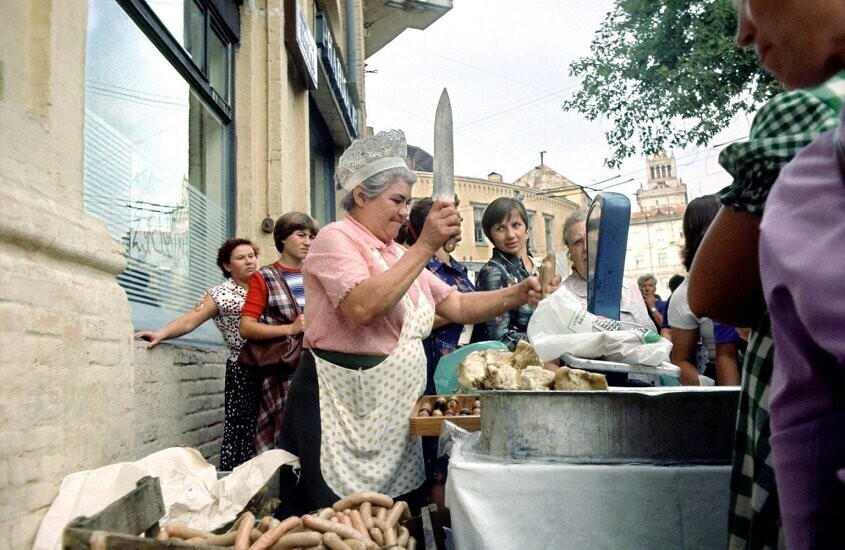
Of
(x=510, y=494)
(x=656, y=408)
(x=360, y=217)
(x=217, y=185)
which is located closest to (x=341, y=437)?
(x=360, y=217)

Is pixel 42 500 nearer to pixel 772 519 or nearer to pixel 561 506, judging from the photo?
pixel 561 506

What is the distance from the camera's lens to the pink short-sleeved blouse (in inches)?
109

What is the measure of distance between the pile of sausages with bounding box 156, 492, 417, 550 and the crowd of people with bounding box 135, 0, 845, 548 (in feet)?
0.85

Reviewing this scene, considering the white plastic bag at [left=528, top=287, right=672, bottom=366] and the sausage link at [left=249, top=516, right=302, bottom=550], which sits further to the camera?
the white plastic bag at [left=528, top=287, right=672, bottom=366]

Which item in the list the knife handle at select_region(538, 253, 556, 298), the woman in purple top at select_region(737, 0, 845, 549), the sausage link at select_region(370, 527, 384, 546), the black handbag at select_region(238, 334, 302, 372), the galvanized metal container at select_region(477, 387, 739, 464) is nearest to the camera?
the woman in purple top at select_region(737, 0, 845, 549)

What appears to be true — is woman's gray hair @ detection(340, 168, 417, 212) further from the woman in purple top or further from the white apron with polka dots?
the woman in purple top

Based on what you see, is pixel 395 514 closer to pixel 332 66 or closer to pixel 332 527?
pixel 332 527

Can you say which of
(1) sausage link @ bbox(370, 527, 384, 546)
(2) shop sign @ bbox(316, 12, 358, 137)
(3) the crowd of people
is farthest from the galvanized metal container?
(2) shop sign @ bbox(316, 12, 358, 137)

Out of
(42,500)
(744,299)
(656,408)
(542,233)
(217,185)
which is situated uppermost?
(542,233)

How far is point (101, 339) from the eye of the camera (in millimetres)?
3066

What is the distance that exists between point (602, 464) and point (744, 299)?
0.61 metres

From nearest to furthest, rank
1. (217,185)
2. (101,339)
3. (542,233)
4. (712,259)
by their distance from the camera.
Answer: (712,259)
(101,339)
(217,185)
(542,233)

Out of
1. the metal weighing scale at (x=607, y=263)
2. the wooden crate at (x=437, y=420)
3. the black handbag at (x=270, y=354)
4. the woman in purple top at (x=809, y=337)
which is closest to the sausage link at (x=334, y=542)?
the wooden crate at (x=437, y=420)

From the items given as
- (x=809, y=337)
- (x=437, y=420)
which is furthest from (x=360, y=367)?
(x=809, y=337)
